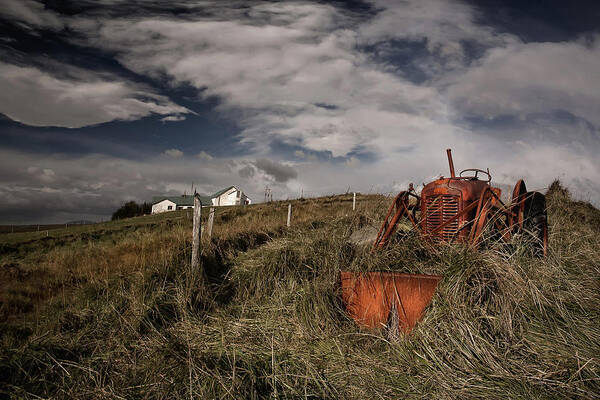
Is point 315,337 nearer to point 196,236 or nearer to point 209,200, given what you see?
point 196,236

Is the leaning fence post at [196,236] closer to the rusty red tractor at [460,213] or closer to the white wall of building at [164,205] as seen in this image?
the rusty red tractor at [460,213]

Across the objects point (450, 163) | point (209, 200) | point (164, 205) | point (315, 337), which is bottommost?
point (315, 337)

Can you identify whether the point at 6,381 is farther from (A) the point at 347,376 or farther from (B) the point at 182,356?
(A) the point at 347,376

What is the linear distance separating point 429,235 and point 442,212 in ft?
2.31

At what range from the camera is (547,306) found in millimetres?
3156

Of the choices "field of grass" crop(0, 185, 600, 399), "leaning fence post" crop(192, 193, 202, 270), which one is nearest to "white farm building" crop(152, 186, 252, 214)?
"leaning fence post" crop(192, 193, 202, 270)

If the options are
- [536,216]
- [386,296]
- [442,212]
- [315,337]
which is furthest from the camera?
[536,216]

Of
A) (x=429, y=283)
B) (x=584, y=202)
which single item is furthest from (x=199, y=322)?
(x=584, y=202)

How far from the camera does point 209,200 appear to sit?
62438 mm

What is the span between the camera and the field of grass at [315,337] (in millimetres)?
2521

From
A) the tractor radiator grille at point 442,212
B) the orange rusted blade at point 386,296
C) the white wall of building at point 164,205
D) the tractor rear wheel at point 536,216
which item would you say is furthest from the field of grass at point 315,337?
the white wall of building at point 164,205

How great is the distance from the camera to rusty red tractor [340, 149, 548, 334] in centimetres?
342

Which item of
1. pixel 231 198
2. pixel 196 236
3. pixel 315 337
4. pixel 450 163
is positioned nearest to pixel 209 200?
pixel 231 198

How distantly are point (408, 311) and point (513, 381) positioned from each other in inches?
46.5
